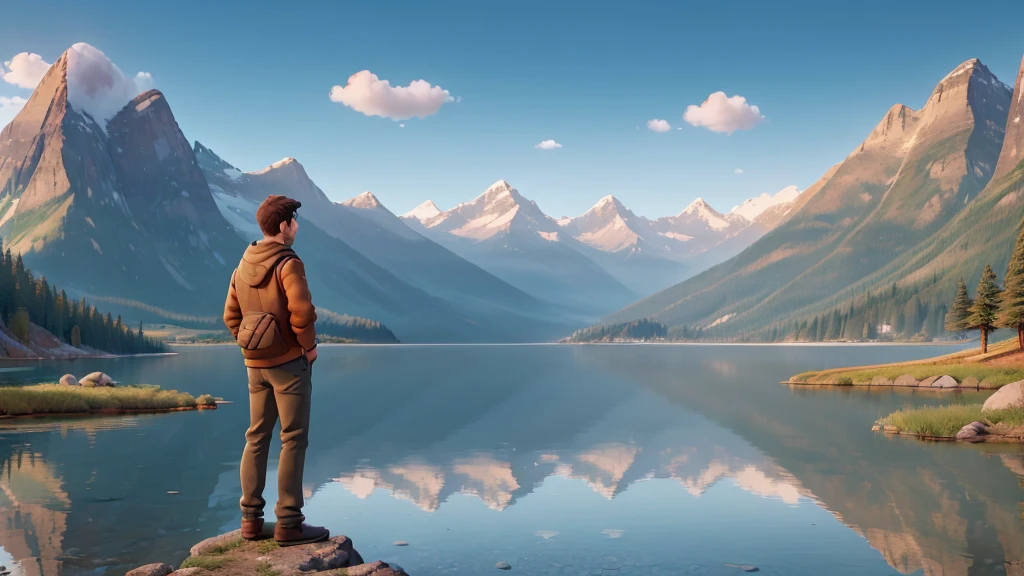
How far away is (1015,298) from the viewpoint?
240 ft

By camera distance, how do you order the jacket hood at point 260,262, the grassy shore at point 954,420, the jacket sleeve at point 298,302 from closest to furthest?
the jacket sleeve at point 298,302 → the jacket hood at point 260,262 → the grassy shore at point 954,420

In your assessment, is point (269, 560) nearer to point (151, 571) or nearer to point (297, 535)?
point (297, 535)

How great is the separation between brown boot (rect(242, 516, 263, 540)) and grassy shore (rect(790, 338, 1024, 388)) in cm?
6722

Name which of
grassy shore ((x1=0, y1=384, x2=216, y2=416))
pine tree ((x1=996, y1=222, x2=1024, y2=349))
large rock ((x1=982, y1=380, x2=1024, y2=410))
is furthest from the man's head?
pine tree ((x1=996, y1=222, x2=1024, y2=349))

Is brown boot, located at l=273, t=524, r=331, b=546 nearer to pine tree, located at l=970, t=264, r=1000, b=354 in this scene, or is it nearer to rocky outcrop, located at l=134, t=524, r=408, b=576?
rocky outcrop, located at l=134, t=524, r=408, b=576

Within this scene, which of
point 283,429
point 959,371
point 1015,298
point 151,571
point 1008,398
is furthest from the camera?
point 959,371

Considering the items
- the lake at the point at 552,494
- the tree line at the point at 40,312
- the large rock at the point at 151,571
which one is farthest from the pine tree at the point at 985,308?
the tree line at the point at 40,312

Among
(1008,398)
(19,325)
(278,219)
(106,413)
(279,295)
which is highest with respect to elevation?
(278,219)

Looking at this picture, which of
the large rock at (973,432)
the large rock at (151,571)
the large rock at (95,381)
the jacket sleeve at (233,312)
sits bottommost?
the large rock at (95,381)

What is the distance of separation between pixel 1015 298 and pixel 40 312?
169664 millimetres

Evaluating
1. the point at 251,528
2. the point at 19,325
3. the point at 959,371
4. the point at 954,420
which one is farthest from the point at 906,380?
the point at 19,325

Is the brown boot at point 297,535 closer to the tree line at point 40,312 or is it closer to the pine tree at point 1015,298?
the pine tree at point 1015,298

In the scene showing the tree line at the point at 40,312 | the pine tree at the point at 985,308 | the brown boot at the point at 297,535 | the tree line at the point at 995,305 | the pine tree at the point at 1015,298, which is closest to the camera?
the brown boot at the point at 297,535

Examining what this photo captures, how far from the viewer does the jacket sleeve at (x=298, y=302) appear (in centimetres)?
1469
